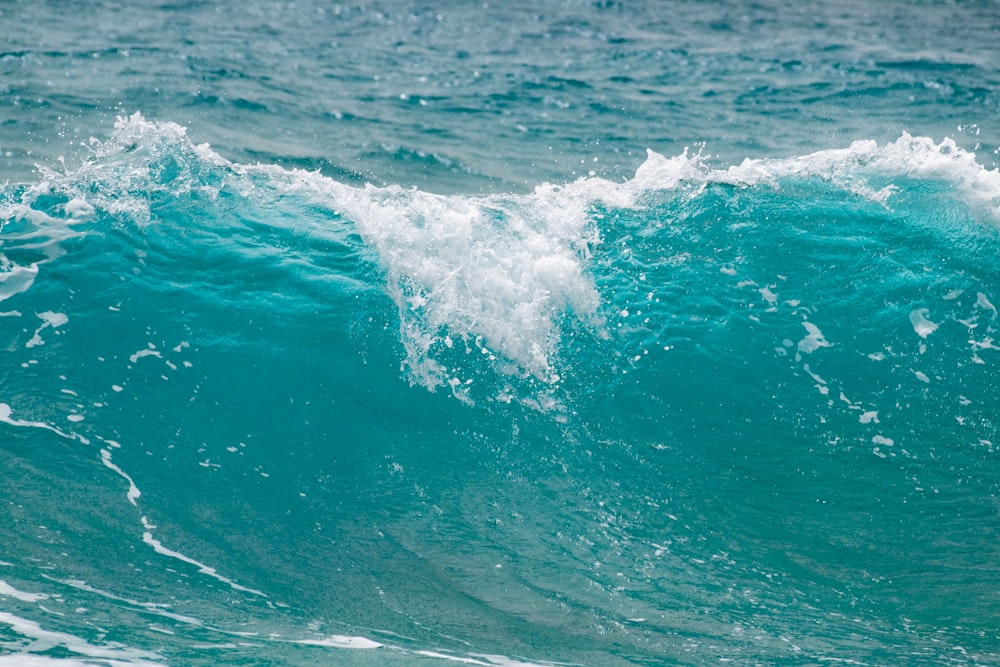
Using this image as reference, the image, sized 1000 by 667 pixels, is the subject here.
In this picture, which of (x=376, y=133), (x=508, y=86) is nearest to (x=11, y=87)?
(x=376, y=133)

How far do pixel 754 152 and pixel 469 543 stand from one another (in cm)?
889

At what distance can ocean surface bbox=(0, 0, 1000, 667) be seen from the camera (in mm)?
5621

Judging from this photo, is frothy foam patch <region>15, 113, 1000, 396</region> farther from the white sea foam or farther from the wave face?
the white sea foam

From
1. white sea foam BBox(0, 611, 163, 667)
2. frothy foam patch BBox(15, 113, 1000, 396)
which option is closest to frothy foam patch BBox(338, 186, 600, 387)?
frothy foam patch BBox(15, 113, 1000, 396)

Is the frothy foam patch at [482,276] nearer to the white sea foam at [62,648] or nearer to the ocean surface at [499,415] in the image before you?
the ocean surface at [499,415]

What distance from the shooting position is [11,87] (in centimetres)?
1358

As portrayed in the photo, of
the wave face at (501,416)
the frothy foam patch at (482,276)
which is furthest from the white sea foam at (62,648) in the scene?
the frothy foam patch at (482,276)

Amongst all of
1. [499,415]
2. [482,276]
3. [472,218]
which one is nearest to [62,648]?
[499,415]

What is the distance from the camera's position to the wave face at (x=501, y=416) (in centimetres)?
563

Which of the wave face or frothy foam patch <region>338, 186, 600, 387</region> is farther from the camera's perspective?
frothy foam patch <region>338, 186, 600, 387</region>

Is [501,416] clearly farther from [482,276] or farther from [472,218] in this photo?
[472,218]

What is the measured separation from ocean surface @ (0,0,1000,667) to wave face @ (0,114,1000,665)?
28mm

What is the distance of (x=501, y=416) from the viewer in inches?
281

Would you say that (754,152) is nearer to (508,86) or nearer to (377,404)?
(508,86)
